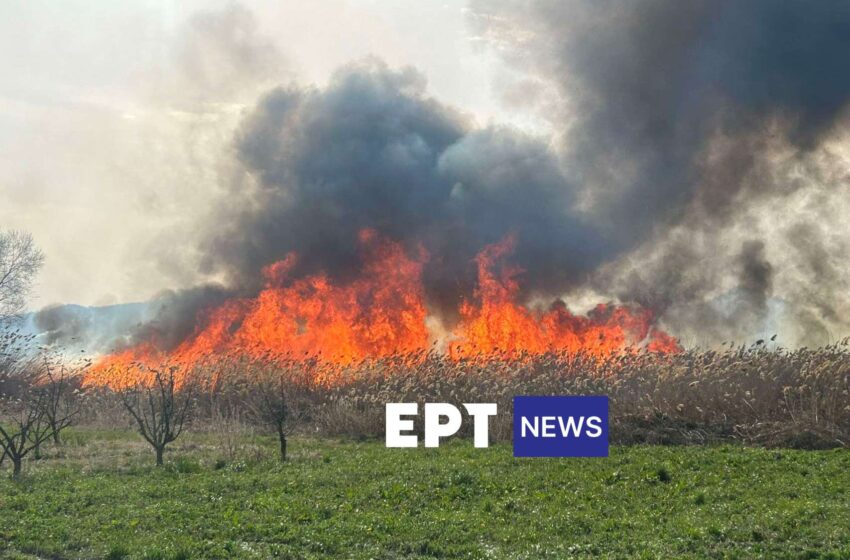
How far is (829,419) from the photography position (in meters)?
16.6

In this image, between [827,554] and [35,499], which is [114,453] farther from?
[827,554]

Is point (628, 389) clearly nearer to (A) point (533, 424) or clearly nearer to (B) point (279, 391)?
(A) point (533, 424)

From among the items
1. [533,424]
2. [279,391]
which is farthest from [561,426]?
[279,391]

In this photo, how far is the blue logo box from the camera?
16000 mm

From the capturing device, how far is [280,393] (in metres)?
22.4

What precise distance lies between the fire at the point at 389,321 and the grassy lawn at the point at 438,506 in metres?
13.0

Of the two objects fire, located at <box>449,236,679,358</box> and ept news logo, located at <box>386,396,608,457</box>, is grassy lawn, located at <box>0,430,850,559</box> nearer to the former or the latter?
ept news logo, located at <box>386,396,608,457</box>

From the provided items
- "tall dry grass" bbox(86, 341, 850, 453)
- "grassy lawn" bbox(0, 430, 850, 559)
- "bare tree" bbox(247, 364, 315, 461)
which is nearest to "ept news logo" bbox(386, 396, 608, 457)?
"tall dry grass" bbox(86, 341, 850, 453)

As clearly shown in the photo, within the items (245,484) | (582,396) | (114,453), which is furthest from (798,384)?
(114,453)

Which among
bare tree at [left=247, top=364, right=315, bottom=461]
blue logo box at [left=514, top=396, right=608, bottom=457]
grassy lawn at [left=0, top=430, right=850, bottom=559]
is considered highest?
bare tree at [left=247, top=364, right=315, bottom=461]

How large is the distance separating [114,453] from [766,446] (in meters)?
14.4

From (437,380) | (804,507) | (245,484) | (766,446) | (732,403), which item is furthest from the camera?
(437,380)

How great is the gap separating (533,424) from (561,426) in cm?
80

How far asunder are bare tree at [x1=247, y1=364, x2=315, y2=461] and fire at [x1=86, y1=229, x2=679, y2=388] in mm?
4723
